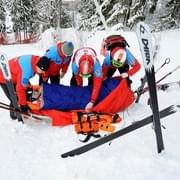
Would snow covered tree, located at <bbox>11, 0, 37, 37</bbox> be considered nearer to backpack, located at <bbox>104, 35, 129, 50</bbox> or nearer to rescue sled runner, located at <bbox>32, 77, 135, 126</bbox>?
backpack, located at <bbox>104, 35, 129, 50</bbox>

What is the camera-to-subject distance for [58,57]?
16.3 feet

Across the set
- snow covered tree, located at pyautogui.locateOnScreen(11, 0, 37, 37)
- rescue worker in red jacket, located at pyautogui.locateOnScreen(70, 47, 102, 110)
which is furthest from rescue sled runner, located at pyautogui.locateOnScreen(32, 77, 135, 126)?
snow covered tree, located at pyautogui.locateOnScreen(11, 0, 37, 37)

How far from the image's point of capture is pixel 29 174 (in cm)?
377

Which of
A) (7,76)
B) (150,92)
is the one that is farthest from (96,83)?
(150,92)

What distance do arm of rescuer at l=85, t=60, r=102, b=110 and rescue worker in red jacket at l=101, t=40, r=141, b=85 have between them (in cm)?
34

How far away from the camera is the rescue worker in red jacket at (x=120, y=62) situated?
506 centimetres

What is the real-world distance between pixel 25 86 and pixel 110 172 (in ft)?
5.58

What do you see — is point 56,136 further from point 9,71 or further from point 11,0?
point 11,0

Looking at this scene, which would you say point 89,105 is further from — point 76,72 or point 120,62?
point 120,62

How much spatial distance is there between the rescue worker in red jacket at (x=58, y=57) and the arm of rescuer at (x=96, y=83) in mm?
408

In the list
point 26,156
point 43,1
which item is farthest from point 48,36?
point 43,1

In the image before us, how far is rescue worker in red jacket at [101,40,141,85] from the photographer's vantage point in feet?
16.6

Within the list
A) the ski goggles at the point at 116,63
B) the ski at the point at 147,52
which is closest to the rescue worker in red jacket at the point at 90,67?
the ski goggles at the point at 116,63

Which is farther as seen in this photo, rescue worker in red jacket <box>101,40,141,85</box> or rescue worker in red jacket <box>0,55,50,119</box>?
rescue worker in red jacket <box>101,40,141,85</box>
